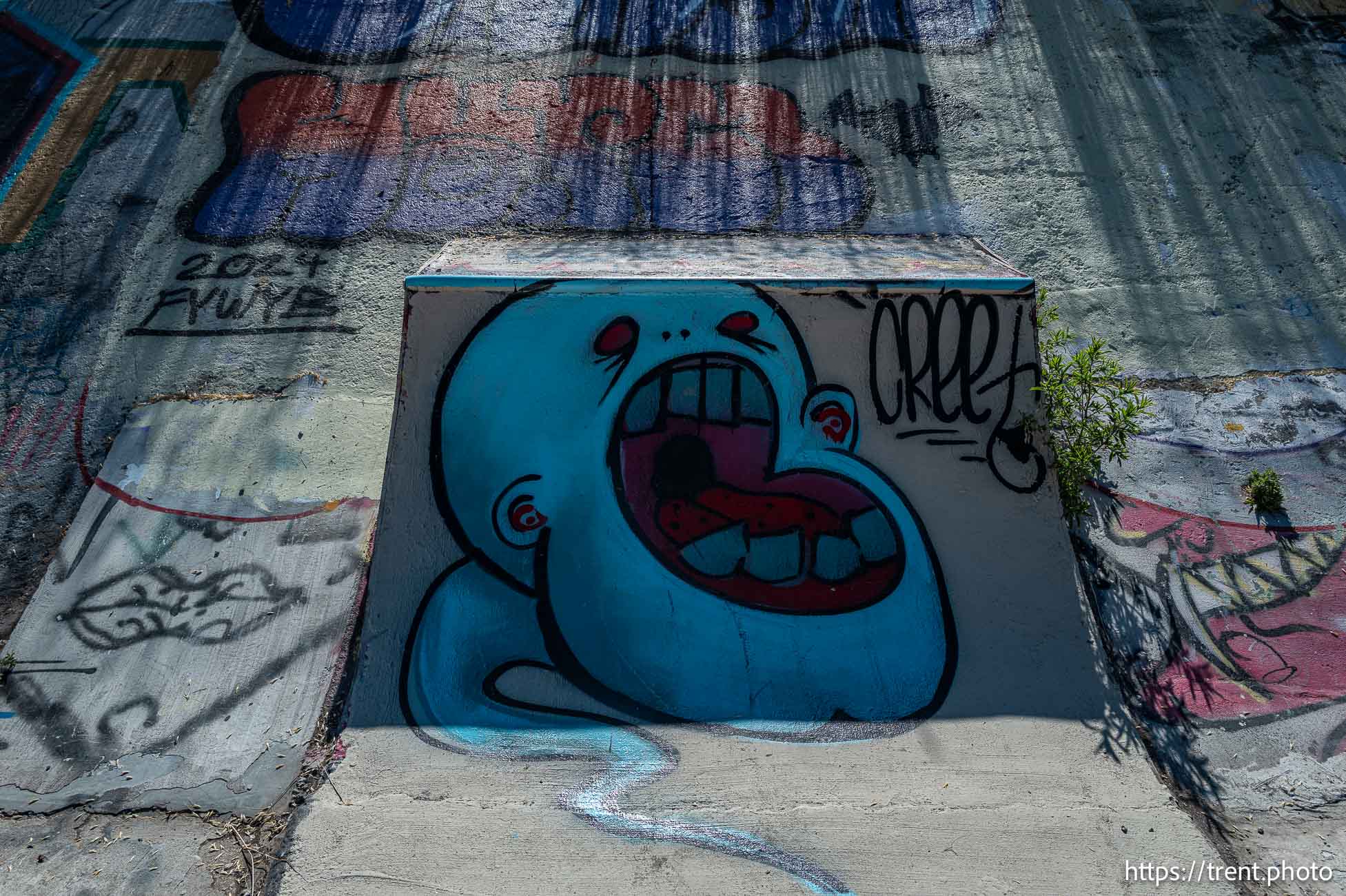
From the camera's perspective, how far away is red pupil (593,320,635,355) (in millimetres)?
4926

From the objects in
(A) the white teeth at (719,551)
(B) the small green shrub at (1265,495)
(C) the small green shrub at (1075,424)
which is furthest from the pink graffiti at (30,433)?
(B) the small green shrub at (1265,495)

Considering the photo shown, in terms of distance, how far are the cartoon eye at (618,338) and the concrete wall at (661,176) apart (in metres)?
2.27

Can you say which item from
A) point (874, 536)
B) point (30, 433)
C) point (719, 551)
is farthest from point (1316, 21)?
point (30, 433)

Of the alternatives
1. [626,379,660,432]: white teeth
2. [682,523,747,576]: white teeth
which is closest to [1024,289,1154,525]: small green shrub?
[682,523,747,576]: white teeth

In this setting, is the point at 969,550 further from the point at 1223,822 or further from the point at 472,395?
the point at 472,395

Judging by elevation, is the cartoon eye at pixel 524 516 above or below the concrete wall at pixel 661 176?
below

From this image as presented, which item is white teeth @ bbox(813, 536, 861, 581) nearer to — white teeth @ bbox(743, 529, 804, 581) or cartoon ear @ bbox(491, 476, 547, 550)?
white teeth @ bbox(743, 529, 804, 581)

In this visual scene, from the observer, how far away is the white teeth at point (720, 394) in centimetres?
489

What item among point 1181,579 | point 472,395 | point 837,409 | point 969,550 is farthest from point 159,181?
point 1181,579

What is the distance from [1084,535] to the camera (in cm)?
520

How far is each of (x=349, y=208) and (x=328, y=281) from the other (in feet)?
3.04

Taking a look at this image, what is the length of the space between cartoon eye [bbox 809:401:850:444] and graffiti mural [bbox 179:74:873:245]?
2868 mm

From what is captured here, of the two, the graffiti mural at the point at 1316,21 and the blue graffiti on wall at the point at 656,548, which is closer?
the blue graffiti on wall at the point at 656,548

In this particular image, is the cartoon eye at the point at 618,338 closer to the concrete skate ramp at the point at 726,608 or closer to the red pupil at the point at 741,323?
the concrete skate ramp at the point at 726,608
